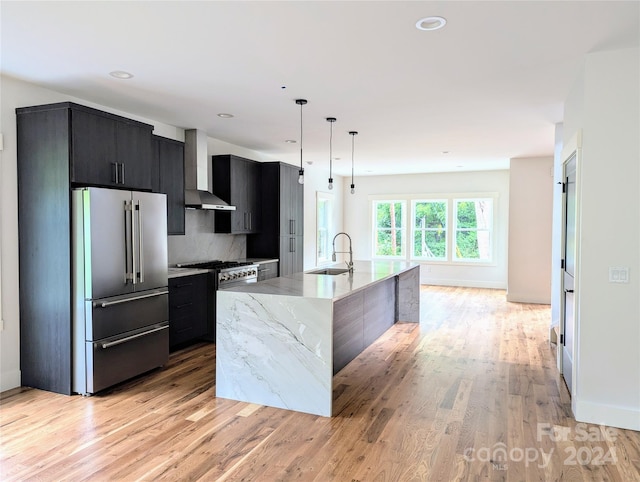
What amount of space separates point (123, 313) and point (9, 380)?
42.0 inches

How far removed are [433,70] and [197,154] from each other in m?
3.28

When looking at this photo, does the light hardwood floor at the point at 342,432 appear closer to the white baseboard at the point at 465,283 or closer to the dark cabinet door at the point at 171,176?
the dark cabinet door at the point at 171,176

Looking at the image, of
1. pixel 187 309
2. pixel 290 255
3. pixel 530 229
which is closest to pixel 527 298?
pixel 530 229

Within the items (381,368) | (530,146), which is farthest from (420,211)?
(381,368)

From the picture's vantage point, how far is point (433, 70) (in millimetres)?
3465

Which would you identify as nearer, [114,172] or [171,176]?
[114,172]

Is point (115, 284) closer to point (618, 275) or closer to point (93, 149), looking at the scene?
point (93, 149)

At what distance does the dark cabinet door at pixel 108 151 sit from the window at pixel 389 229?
24.1 feet

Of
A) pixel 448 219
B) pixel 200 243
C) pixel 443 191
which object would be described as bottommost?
pixel 200 243

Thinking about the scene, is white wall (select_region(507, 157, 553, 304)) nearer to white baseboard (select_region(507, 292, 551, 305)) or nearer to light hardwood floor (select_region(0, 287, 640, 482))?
white baseboard (select_region(507, 292, 551, 305))

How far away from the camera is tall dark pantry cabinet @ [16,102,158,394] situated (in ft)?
11.8

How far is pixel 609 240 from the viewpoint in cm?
309

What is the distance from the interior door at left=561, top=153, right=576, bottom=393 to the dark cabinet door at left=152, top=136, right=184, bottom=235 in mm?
4097

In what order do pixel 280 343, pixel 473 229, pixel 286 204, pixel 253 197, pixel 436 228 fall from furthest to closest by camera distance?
1. pixel 436 228
2. pixel 473 229
3. pixel 286 204
4. pixel 253 197
5. pixel 280 343
